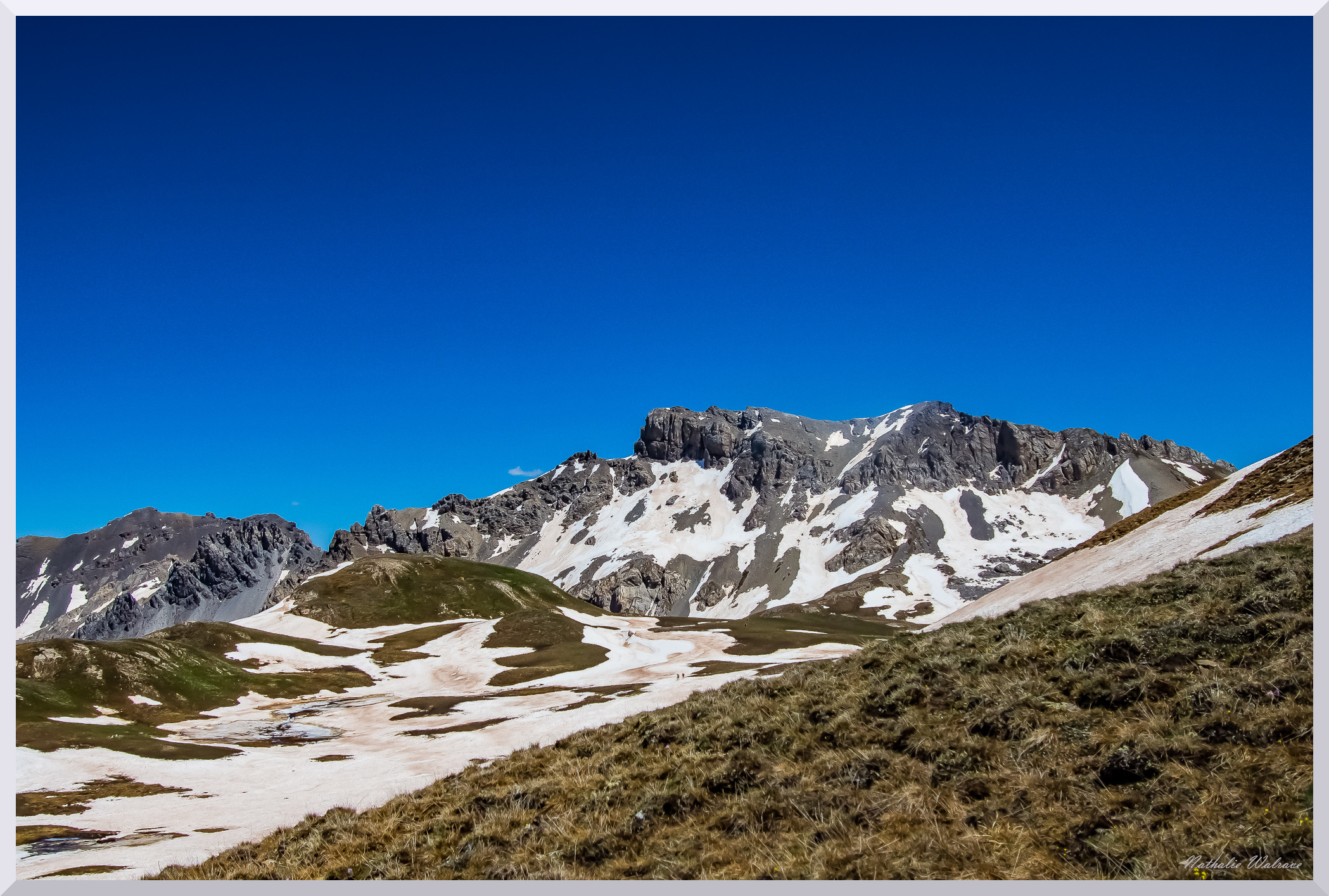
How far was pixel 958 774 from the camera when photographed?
45.7 feet

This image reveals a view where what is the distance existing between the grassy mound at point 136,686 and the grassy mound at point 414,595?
46578 mm

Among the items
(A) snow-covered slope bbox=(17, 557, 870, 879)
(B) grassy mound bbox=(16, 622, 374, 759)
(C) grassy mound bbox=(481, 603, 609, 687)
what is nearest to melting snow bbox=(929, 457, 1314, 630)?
(A) snow-covered slope bbox=(17, 557, 870, 879)

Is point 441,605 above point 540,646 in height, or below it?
above

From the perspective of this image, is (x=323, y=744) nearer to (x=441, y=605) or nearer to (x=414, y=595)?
(x=441, y=605)

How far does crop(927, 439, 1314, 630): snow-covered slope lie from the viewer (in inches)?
1081

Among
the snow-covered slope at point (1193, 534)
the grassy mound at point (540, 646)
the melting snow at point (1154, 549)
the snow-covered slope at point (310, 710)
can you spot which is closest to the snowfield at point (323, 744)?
the snow-covered slope at point (310, 710)

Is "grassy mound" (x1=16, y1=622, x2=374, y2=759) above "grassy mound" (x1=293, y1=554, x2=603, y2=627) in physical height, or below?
below

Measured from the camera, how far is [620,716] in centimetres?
4981

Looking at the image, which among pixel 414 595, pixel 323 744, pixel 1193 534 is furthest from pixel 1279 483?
pixel 414 595

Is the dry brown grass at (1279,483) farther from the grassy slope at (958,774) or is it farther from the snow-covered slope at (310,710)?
the snow-covered slope at (310,710)

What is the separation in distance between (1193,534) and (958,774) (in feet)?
78.7

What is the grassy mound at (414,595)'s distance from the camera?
162 metres

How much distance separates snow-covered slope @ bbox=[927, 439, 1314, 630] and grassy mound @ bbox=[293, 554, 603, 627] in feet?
438

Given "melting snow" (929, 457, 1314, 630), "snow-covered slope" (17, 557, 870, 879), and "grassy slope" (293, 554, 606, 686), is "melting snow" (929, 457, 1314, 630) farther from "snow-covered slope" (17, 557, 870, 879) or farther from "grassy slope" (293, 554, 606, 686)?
"grassy slope" (293, 554, 606, 686)
